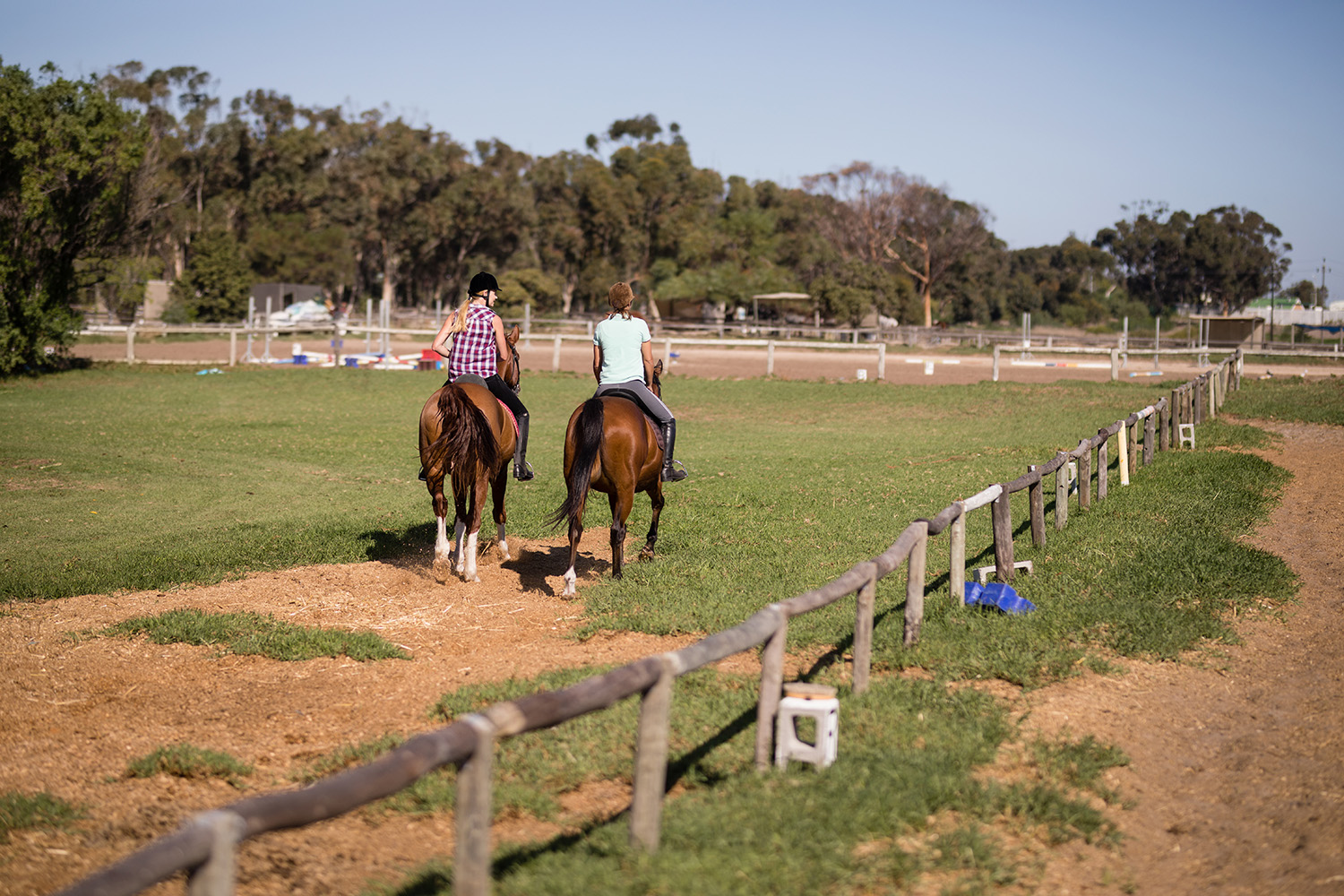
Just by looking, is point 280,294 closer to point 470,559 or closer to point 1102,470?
point 470,559

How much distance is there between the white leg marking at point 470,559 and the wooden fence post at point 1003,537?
4.40 m

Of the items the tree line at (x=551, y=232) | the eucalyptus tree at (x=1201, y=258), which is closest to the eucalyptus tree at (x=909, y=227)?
the tree line at (x=551, y=232)

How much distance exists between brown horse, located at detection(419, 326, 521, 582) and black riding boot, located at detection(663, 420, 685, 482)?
149cm

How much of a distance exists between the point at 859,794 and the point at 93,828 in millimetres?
3255

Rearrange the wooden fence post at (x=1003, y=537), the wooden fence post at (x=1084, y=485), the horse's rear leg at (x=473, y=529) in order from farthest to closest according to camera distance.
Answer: the wooden fence post at (x=1084, y=485) → the horse's rear leg at (x=473, y=529) → the wooden fence post at (x=1003, y=537)

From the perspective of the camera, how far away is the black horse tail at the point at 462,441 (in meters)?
8.85

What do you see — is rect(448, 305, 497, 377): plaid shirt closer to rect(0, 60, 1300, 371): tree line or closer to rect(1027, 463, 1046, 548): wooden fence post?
rect(1027, 463, 1046, 548): wooden fence post

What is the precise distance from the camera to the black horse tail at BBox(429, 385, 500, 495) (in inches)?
348

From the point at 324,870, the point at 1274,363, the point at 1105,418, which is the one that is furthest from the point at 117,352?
the point at 1274,363

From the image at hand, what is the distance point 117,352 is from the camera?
39406mm

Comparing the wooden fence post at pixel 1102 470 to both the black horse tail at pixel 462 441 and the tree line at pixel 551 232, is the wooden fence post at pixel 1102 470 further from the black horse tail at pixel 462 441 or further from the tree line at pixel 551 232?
the tree line at pixel 551 232

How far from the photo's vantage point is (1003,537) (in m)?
8.19

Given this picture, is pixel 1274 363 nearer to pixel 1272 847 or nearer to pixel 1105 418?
pixel 1105 418

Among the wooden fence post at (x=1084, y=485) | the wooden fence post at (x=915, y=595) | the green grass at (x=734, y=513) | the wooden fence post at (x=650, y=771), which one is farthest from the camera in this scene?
the wooden fence post at (x=1084, y=485)
